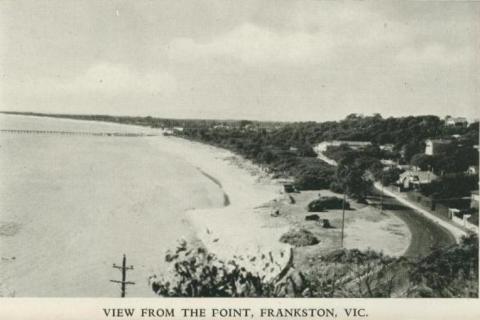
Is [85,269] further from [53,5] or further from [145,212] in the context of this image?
[53,5]

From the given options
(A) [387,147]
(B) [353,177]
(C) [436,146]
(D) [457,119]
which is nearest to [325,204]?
(B) [353,177]

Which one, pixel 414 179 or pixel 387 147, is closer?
pixel 414 179

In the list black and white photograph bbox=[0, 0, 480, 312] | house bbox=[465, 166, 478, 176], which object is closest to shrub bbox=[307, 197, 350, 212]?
black and white photograph bbox=[0, 0, 480, 312]

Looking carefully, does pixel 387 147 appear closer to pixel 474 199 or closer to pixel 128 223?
pixel 474 199

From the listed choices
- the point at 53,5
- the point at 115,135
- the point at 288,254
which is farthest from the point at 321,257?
the point at 115,135

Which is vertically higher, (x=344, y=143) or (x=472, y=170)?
(x=344, y=143)

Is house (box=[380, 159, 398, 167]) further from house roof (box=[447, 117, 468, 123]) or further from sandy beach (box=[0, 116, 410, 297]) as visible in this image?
house roof (box=[447, 117, 468, 123])

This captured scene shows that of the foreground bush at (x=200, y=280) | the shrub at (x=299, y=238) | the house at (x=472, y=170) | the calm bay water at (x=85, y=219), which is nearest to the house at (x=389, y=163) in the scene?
the house at (x=472, y=170)

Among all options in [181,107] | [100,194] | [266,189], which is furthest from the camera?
[266,189]
